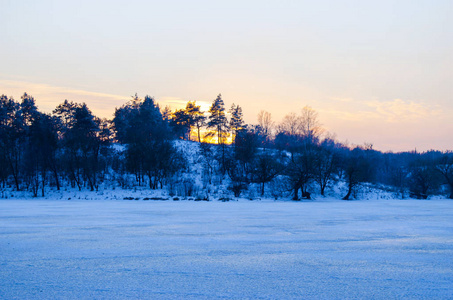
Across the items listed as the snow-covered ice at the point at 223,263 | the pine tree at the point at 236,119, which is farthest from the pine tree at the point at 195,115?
the snow-covered ice at the point at 223,263

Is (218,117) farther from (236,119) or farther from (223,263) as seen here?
(223,263)

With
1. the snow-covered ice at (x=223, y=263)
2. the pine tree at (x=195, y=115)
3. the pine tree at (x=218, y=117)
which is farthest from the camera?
the pine tree at (x=195, y=115)

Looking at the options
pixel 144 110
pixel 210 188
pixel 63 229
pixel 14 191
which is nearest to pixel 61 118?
pixel 144 110

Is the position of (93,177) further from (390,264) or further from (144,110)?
(390,264)

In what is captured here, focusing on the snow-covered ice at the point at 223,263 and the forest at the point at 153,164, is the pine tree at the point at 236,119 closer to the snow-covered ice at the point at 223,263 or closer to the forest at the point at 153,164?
the forest at the point at 153,164

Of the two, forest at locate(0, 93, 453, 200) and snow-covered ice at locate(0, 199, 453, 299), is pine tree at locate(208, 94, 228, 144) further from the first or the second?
snow-covered ice at locate(0, 199, 453, 299)

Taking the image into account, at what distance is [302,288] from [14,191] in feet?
161

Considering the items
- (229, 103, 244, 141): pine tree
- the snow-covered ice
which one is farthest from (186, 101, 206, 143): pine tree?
the snow-covered ice

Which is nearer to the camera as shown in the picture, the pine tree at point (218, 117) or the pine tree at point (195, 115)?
the pine tree at point (218, 117)

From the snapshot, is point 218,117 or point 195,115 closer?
point 218,117

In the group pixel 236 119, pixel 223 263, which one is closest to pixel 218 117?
pixel 236 119

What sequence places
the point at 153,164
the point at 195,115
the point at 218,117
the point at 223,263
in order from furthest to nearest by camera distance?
the point at 195,115
the point at 218,117
the point at 153,164
the point at 223,263

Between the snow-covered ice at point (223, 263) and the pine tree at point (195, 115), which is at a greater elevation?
the pine tree at point (195, 115)

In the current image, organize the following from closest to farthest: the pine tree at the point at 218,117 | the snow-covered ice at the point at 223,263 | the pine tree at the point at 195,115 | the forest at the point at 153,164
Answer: the snow-covered ice at the point at 223,263
the forest at the point at 153,164
the pine tree at the point at 218,117
the pine tree at the point at 195,115
